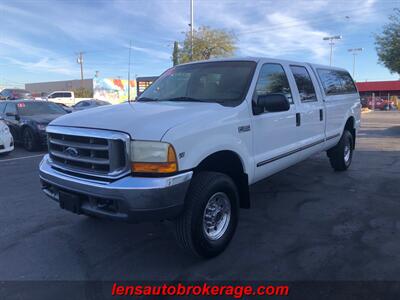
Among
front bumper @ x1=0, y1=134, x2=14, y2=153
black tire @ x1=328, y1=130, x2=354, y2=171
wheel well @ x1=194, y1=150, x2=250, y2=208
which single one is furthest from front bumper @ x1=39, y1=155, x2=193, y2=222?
front bumper @ x1=0, y1=134, x2=14, y2=153

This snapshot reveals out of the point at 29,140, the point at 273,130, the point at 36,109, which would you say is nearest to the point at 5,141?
the point at 29,140

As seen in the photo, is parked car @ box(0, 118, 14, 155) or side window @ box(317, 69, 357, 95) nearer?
side window @ box(317, 69, 357, 95)

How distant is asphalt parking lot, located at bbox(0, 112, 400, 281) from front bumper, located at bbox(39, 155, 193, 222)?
677mm

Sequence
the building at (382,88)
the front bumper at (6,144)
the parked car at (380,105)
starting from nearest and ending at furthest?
the front bumper at (6,144)
the parked car at (380,105)
the building at (382,88)

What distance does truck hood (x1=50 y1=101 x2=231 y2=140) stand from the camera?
3.04 metres

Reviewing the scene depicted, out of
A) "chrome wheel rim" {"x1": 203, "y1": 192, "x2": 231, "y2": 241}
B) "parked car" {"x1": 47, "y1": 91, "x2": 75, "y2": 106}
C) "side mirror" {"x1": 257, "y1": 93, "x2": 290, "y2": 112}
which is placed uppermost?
"parked car" {"x1": 47, "y1": 91, "x2": 75, "y2": 106}

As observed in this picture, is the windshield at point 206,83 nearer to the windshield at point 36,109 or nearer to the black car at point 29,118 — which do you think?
the black car at point 29,118

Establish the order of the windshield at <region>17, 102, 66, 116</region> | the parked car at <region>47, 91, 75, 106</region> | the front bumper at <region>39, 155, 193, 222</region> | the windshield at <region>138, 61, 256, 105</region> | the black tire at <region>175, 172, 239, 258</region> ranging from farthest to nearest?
the parked car at <region>47, 91, 75, 106</region> < the windshield at <region>17, 102, 66, 116</region> < the windshield at <region>138, 61, 256, 105</region> < the black tire at <region>175, 172, 239, 258</region> < the front bumper at <region>39, 155, 193, 222</region>

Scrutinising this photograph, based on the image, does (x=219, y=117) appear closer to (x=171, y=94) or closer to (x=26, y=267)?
(x=171, y=94)

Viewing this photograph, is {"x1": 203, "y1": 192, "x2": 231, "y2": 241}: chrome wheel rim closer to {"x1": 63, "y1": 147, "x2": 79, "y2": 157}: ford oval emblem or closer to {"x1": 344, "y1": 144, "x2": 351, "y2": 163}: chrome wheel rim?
{"x1": 63, "y1": 147, "x2": 79, "y2": 157}: ford oval emblem

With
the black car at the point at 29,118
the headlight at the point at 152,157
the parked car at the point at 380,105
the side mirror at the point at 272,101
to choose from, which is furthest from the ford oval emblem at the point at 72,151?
the parked car at the point at 380,105

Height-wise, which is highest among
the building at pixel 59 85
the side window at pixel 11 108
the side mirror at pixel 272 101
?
the building at pixel 59 85

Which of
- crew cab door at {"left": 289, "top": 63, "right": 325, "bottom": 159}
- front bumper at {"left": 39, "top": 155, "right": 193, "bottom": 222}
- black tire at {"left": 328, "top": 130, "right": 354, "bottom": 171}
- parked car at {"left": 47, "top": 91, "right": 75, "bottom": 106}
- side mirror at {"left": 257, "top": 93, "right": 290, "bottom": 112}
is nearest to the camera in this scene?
front bumper at {"left": 39, "top": 155, "right": 193, "bottom": 222}

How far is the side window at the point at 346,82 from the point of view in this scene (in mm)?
7168
